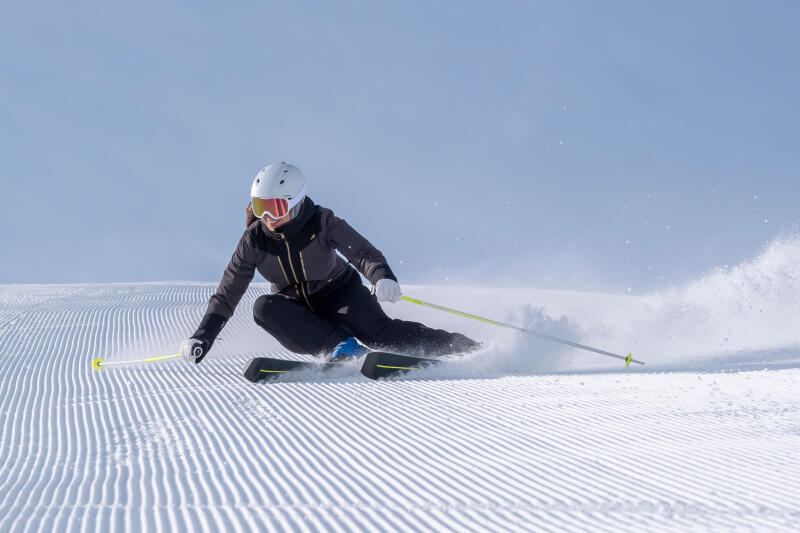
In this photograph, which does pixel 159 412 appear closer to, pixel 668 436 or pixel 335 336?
pixel 335 336

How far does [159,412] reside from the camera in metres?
3.23

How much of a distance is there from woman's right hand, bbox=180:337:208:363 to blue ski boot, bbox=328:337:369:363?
83cm

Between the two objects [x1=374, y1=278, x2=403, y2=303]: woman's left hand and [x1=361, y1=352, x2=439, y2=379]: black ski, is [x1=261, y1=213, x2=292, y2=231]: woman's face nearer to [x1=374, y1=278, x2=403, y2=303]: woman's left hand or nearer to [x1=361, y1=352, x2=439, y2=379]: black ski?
[x1=374, y1=278, x2=403, y2=303]: woman's left hand

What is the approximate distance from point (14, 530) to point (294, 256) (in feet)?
9.53

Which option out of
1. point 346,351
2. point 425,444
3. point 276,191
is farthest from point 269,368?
point 425,444

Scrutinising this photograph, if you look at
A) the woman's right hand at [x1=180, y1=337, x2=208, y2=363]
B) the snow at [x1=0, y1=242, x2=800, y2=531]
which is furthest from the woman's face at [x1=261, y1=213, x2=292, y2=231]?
the snow at [x1=0, y1=242, x2=800, y2=531]

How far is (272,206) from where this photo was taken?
4383mm

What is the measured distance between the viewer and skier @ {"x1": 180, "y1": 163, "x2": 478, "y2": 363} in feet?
14.5

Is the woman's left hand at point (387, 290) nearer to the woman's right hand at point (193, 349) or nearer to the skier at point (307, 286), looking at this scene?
the skier at point (307, 286)

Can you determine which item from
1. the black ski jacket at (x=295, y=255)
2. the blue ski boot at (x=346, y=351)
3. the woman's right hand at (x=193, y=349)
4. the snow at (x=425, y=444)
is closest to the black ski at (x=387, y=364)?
the snow at (x=425, y=444)

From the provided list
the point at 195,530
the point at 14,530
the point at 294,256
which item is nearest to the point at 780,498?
the point at 195,530

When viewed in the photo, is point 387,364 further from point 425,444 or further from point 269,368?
point 425,444

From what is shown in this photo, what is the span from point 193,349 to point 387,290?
129 cm

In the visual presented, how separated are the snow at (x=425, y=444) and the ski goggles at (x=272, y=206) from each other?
42.5 inches
